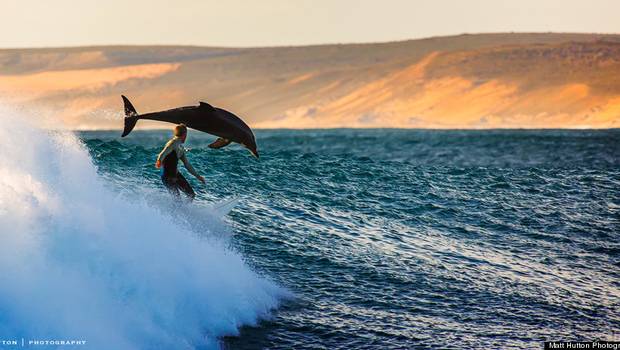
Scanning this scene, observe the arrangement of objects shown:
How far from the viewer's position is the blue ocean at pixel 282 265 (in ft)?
38.8

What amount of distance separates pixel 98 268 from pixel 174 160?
207 inches

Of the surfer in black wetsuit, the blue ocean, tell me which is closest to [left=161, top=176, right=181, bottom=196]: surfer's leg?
the surfer in black wetsuit

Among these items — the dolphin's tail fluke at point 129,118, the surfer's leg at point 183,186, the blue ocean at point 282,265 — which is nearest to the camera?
the blue ocean at point 282,265

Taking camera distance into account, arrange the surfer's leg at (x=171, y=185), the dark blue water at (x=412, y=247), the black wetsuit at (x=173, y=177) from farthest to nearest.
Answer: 1. the surfer's leg at (x=171, y=185)
2. the black wetsuit at (x=173, y=177)
3. the dark blue water at (x=412, y=247)

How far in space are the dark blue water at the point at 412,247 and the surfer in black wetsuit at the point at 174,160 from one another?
1.78 metres

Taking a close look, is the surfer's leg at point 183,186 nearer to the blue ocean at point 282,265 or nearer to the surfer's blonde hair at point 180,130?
the blue ocean at point 282,265

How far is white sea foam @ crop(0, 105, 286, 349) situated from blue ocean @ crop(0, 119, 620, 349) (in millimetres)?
27

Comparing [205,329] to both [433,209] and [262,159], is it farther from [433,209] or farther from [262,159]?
[262,159]

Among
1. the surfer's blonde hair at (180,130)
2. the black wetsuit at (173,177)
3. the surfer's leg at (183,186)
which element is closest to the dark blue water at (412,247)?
the surfer's leg at (183,186)

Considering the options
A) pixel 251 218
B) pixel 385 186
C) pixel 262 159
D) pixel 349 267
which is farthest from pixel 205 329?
pixel 262 159

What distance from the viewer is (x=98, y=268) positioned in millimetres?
12234

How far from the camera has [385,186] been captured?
28609mm

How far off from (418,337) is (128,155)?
18090 millimetres

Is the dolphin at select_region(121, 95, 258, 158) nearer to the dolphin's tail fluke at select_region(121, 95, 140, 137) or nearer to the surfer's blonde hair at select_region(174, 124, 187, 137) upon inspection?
the surfer's blonde hair at select_region(174, 124, 187, 137)
